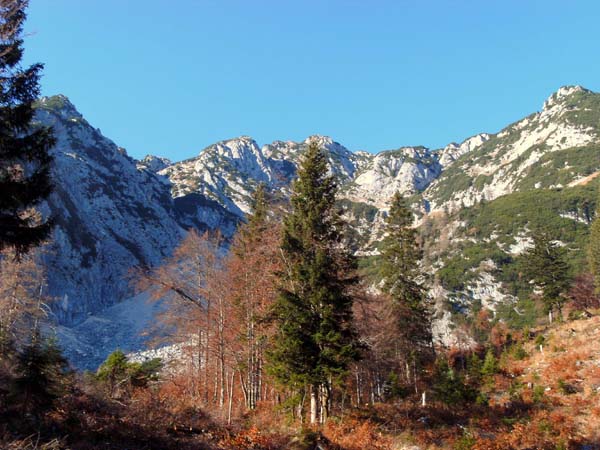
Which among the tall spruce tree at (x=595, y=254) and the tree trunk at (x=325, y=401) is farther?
the tall spruce tree at (x=595, y=254)

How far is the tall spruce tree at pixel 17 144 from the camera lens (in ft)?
39.8

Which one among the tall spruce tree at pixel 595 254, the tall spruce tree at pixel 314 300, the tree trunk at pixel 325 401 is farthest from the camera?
the tall spruce tree at pixel 595 254

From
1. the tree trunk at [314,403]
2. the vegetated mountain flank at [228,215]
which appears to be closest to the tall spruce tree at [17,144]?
the tree trunk at [314,403]

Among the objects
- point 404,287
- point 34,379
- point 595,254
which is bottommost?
point 34,379

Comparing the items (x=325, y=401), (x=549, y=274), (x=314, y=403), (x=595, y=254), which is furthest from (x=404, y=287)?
(x=595, y=254)

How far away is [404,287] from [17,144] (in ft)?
97.1

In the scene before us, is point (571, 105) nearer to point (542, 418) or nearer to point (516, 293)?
point (516, 293)

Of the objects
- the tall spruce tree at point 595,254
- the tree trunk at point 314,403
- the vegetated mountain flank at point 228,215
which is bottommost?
the tree trunk at point 314,403

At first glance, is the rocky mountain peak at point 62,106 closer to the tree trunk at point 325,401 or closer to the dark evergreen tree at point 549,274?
the dark evergreen tree at point 549,274

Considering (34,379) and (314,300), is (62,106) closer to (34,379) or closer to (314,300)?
(314,300)

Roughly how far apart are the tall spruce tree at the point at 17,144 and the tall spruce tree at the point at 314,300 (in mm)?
9244

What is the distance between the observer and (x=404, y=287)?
34938 mm

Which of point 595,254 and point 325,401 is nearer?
point 325,401

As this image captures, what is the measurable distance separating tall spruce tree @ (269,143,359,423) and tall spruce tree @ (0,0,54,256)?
9.24 m
